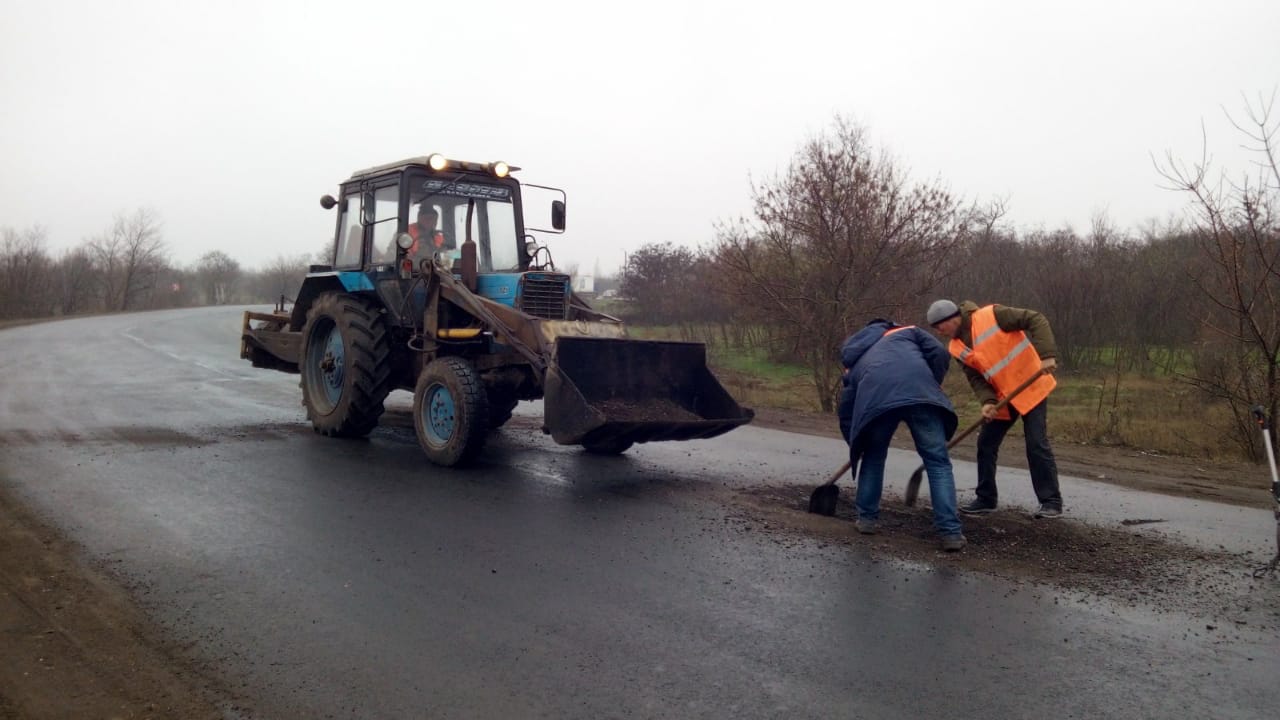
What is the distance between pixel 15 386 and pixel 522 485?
1019 cm

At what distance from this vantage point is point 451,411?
8.02 meters

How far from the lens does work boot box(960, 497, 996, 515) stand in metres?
6.51

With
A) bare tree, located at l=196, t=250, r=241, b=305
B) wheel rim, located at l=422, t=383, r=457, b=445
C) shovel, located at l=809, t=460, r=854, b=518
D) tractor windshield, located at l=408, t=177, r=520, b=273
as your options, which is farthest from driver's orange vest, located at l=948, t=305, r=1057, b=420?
bare tree, located at l=196, t=250, r=241, b=305

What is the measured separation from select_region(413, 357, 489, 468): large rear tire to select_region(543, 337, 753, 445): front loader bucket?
33.6 inches

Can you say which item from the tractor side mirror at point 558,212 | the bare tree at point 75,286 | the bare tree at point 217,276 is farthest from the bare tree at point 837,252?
the bare tree at point 217,276

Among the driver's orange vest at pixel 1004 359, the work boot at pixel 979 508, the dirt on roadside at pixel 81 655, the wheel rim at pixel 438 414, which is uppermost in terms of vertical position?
the driver's orange vest at pixel 1004 359

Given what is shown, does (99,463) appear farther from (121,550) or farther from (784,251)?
(784,251)

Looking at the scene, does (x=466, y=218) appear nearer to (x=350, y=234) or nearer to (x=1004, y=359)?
(x=350, y=234)

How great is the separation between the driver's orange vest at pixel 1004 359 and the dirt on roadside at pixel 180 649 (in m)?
0.89

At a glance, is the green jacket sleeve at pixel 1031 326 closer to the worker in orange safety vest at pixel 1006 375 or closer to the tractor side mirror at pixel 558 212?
the worker in orange safety vest at pixel 1006 375

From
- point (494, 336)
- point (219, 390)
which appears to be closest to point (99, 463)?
point (494, 336)

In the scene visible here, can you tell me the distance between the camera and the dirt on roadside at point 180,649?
350 cm

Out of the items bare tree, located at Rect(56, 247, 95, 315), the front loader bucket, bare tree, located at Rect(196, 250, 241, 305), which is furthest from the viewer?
bare tree, located at Rect(196, 250, 241, 305)

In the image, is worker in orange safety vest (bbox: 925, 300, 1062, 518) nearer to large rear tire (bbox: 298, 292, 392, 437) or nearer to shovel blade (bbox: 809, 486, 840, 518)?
shovel blade (bbox: 809, 486, 840, 518)
